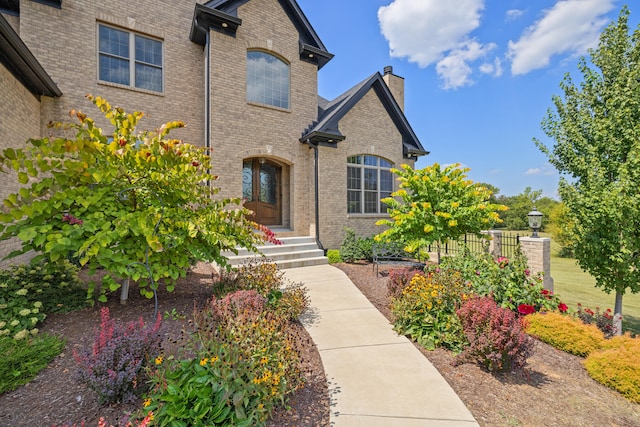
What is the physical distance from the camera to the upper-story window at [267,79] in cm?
976

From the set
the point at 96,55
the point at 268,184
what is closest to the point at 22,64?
the point at 96,55

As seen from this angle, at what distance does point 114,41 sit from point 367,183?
960 cm

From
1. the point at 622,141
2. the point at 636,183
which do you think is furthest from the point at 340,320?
the point at 622,141

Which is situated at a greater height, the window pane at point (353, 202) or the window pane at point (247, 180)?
the window pane at point (247, 180)

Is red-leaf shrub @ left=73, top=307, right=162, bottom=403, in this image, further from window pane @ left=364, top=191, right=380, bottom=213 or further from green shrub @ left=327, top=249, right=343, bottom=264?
window pane @ left=364, top=191, right=380, bottom=213

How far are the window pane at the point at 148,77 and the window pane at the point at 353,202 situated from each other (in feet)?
24.5

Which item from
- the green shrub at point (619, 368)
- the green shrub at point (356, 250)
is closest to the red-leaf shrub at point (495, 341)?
the green shrub at point (619, 368)

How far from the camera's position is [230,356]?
8.25ft

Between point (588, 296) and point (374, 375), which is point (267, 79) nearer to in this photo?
point (374, 375)

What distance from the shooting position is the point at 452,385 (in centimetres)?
329

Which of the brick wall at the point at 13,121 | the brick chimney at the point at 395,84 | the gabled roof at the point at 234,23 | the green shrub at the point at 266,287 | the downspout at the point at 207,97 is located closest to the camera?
the green shrub at the point at 266,287

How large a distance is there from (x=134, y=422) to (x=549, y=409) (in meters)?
4.02

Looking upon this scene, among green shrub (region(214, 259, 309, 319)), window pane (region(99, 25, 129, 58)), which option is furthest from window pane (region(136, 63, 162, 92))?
green shrub (region(214, 259, 309, 319))

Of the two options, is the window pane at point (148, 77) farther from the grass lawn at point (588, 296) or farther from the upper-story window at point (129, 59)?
the grass lawn at point (588, 296)
